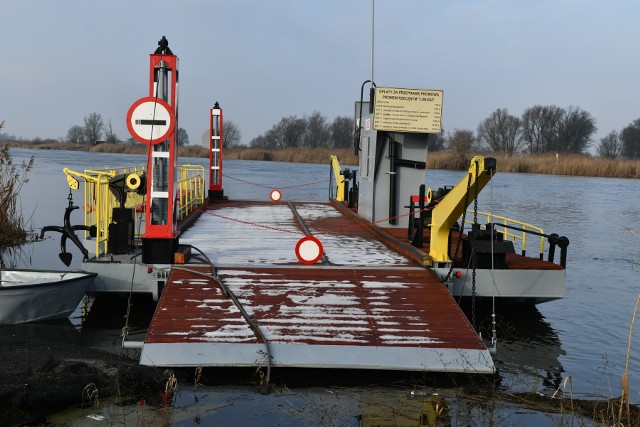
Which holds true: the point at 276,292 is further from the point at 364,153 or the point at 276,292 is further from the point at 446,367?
the point at 364,153

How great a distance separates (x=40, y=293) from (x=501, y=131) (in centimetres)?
9764

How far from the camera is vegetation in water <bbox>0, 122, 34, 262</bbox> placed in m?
15.4

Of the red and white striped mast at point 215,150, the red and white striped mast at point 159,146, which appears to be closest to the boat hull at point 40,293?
the red and white striped mast at point 159,146

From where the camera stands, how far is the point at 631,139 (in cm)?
11419

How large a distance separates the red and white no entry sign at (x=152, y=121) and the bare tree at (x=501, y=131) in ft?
312

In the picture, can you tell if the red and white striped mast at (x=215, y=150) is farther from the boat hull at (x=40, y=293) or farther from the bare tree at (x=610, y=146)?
the bare tree at (x=610, y=146)

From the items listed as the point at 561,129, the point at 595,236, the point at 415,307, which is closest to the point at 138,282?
the point at 415,307

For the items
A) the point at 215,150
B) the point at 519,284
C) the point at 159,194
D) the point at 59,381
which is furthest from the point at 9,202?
the point at 519,284

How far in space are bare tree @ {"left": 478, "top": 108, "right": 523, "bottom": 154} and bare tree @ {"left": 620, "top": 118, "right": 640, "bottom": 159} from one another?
854 inches

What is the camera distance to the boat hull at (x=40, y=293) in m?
9.04

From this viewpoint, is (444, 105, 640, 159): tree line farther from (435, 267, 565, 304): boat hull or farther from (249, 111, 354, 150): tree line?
(435, 267, 565, 304): boat hull

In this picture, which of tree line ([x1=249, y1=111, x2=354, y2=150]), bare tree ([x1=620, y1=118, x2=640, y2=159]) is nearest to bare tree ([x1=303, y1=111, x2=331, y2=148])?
tree line ([x1=249, y1=111, x2=354, y2=150])

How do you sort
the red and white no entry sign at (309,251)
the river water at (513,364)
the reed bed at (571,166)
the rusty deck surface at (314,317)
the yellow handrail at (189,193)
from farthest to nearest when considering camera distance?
the reed bed at (571,166)
the yellow handrail at (189,193)
the red and white no entry sign at (309,251)
the rusty deck surface at (314,317)
the river water at (513,364)

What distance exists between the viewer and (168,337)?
24.6 feet
